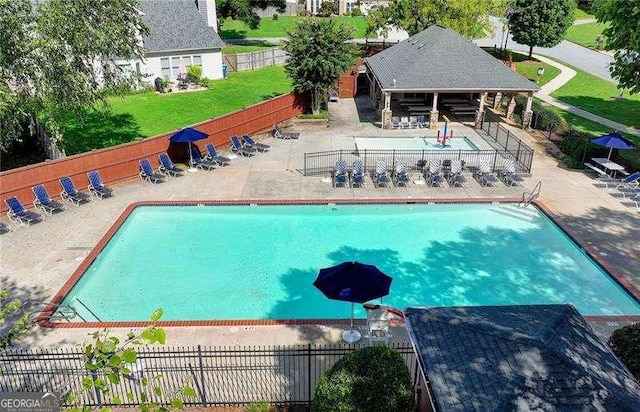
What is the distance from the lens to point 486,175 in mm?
21797

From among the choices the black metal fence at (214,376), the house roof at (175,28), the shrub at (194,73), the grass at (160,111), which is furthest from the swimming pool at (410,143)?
the house roof at (175,28)

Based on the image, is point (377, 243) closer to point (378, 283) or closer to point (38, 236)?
point (378, 283)

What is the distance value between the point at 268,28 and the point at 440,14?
3690cm

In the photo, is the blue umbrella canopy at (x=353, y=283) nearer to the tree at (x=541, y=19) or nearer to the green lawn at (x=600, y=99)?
the green lawn at (x=600, y=99)

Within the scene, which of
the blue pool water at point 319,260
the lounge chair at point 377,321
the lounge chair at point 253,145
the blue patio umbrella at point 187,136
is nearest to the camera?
the lounge chair at point 377,321

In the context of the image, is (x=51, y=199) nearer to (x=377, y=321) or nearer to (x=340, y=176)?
(x=340, y=176)

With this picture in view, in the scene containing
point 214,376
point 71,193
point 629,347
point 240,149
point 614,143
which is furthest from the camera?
point 240,149

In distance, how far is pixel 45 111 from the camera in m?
19.9

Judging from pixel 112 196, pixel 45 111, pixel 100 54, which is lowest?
pixel 112 196

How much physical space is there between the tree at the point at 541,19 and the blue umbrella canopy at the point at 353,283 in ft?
140

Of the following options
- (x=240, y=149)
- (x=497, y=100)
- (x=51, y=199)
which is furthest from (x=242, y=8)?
(x=51, y=199)

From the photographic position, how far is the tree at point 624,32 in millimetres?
12372

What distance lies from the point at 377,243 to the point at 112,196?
11474 millimetres

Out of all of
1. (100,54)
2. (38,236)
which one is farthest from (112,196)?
(100,54)
